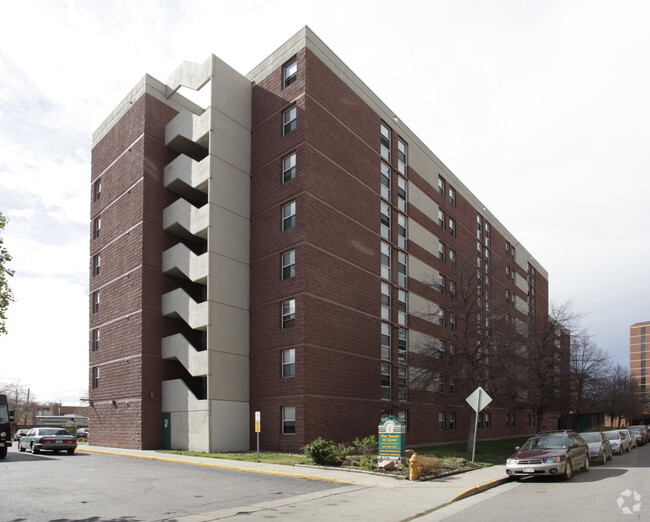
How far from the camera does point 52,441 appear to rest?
86.6 ft

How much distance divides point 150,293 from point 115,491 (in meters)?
17.2

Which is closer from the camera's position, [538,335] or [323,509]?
[323,509]

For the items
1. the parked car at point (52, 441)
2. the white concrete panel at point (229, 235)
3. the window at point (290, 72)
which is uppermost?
the window at point (290, 72)

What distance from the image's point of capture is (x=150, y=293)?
29750 mm

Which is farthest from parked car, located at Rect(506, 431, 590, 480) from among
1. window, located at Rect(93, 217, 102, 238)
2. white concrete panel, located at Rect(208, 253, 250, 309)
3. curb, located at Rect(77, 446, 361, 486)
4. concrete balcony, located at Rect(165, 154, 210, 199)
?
window, located at Rect(93, 217, 102, 238)

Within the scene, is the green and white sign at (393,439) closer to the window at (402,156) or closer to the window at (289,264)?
the window at (289,264)

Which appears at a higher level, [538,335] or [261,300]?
[261,300]

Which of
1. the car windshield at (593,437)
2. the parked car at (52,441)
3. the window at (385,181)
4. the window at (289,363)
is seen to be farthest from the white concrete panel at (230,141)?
the car windshield at (593,437)

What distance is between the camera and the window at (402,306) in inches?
1329

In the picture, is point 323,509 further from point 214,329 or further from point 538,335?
point 538,335

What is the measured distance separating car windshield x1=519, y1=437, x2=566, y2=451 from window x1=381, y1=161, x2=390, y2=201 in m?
18.3

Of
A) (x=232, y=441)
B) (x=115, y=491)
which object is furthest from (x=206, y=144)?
(x=115, y=491)

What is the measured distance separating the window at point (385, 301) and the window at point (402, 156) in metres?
8.04

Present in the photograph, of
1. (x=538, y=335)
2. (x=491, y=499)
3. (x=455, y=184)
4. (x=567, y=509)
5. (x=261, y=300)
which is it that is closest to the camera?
(x=567, y=509)
